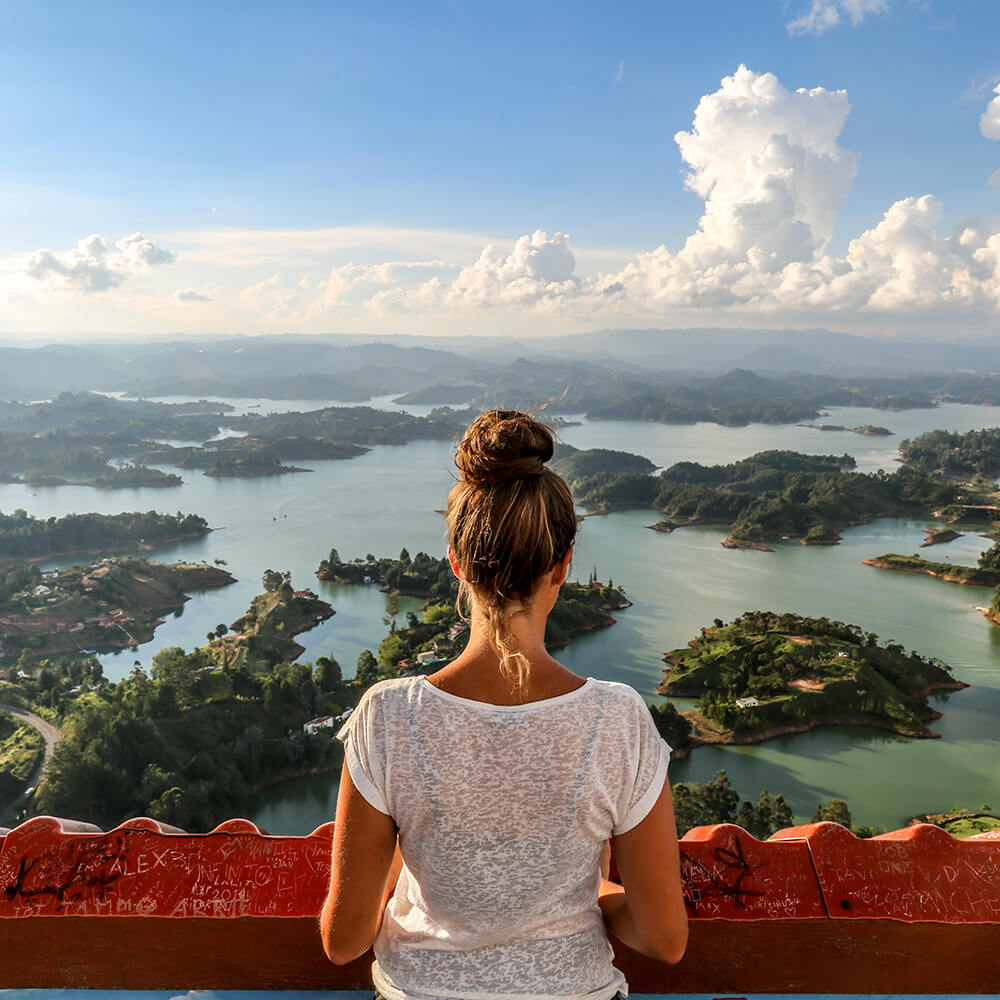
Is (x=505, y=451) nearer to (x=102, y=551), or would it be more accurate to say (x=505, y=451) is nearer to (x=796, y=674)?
(x=796, y=674)

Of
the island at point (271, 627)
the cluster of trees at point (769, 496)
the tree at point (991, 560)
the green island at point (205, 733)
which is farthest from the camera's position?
the cluster of trees at point (769, 496)

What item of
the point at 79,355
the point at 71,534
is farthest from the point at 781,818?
the point at 79,355

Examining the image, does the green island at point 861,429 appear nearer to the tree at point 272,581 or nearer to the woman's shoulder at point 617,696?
the tree at point 272,581

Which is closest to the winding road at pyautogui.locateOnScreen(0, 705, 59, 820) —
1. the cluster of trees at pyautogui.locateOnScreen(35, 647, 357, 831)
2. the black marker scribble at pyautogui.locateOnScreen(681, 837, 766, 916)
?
the cluster of trees at pyautogui.locateOnScreen(35, 647, 357, 831)

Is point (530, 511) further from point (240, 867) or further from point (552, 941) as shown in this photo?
point (240, 867)

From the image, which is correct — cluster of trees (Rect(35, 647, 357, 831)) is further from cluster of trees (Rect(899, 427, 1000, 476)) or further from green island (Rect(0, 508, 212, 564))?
cluster of trees (Rect(899, 427, 1000, 476))

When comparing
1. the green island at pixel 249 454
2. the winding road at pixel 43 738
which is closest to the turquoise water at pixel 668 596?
the green island at pixel 249 454
